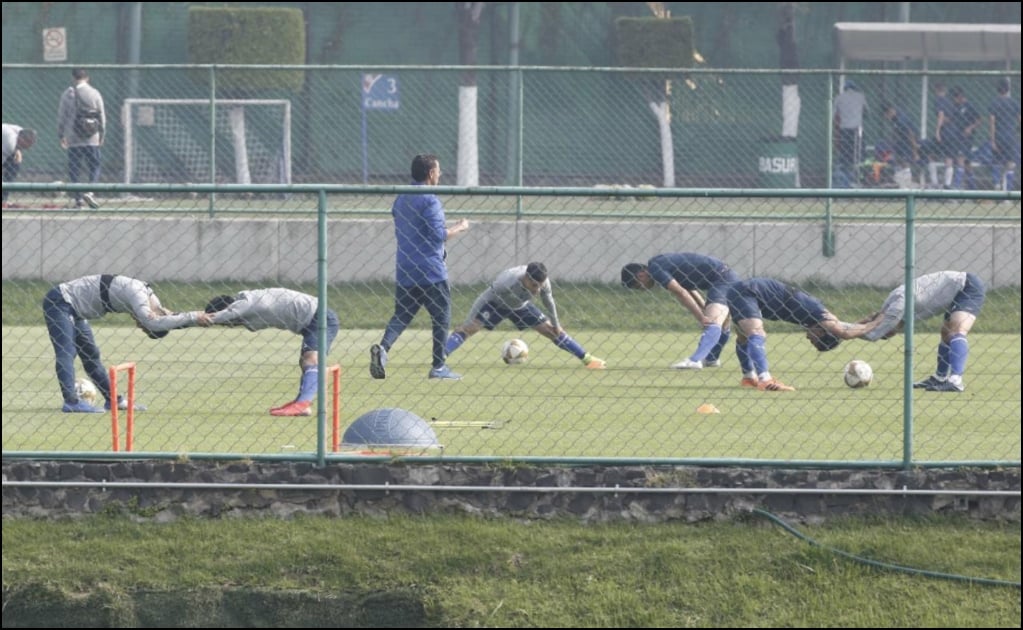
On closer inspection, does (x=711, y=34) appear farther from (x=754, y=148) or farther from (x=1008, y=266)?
(x=1008, y=266)

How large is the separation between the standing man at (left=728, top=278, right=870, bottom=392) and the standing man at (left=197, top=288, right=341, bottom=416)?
3.29 meters

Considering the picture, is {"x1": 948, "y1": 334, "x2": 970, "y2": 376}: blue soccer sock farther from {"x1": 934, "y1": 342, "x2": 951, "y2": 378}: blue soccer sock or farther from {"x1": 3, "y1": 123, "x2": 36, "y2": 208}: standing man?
{"x1": 3, "y1": 123, "x2": 36, "y2": 208}: standing man

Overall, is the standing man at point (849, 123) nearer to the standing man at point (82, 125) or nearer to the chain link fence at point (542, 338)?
the chain link fence at point (542, 338)

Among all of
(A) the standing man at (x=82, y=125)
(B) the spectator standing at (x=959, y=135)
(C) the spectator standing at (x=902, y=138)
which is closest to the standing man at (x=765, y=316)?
(C) the spectator standing at (x=902, y=138)

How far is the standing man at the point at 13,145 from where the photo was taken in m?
20.8

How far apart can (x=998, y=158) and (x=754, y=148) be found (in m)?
3.10

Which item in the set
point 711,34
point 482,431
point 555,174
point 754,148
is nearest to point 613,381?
point 482,431

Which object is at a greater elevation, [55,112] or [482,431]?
[55,112]

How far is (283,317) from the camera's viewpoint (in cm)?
1236

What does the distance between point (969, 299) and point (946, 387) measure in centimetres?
64

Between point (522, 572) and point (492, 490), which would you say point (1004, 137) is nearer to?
point (492, 490)

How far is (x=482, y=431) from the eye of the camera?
11.9 metres

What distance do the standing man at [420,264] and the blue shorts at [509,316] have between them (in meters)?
0.68

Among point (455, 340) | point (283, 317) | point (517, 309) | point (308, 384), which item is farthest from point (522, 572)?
point (455, 340)
